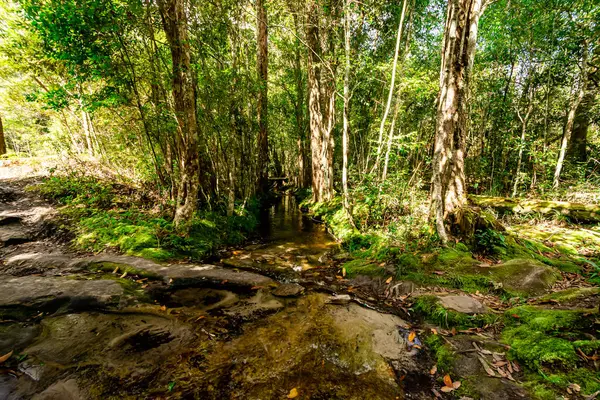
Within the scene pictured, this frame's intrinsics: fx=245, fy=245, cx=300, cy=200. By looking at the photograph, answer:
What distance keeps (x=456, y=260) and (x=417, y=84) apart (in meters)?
6.78

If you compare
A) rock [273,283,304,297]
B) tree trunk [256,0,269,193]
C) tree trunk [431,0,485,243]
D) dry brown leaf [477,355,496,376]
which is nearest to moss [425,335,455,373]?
dry brown leaf [477,355,496,376]

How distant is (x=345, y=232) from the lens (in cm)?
805

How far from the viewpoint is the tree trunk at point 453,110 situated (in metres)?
5.16

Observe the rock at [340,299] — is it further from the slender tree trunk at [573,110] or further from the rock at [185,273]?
the slender tree trunk at [573,110]

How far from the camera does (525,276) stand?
4281 millimetres

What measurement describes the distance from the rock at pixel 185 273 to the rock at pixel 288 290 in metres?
0.31

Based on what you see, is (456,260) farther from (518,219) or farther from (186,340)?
(186,340)

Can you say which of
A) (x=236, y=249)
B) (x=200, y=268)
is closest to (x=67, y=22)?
(x=200, y=268)

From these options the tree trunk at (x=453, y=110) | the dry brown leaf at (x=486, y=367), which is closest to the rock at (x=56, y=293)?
the dry brown leaf at (x=486, y=367)

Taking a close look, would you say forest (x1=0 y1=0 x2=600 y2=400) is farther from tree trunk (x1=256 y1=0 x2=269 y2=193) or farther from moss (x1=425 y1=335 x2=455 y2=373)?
tree trunk (x1=256 y1=0 x2=269 y2=193)

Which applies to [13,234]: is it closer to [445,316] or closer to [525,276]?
[445,316]

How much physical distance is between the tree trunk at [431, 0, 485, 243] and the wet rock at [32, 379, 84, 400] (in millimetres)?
6160

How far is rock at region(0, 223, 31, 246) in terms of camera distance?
6.10 metres

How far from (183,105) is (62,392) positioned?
5.94 metres
